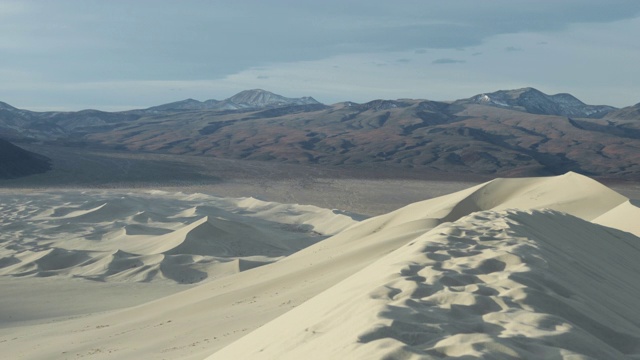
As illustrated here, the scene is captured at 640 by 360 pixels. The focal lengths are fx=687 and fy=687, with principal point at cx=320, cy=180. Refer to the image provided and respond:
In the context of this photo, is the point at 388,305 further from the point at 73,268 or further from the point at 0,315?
the point at 73,268

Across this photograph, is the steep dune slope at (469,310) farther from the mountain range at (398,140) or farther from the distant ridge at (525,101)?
the distant ridge at (525,101)

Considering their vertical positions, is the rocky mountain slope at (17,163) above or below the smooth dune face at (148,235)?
above

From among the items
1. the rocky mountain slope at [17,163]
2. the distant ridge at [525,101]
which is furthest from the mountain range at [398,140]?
the distant ridge at [525,101]

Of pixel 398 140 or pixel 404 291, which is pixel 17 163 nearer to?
pixel 398 140

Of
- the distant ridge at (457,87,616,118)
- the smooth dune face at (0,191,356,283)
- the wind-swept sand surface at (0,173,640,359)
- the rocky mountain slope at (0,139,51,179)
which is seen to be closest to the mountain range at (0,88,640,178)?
the rocky mountain slope at (0,139,51,179)

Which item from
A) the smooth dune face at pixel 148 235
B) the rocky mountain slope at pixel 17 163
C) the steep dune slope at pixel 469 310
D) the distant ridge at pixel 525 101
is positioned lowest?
the smooth dune face at pixel 148 235

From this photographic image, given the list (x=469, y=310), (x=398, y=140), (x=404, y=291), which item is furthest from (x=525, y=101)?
(x=469, y=310)

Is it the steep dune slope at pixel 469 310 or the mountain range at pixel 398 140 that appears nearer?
the steep dune slope at pixel 469 310

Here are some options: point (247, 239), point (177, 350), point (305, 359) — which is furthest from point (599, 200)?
point (305, 359)
